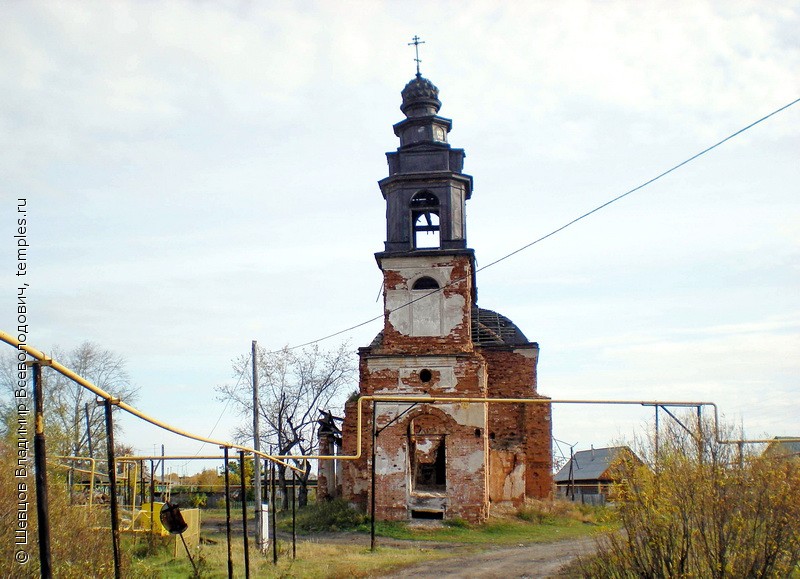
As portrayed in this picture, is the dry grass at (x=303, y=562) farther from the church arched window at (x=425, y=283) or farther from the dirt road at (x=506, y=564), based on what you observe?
the church arched window at (x=425, y=283)

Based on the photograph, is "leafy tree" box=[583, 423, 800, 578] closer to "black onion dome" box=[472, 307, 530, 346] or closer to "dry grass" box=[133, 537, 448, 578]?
"dry grass" box=[133, 537, 448, 578]

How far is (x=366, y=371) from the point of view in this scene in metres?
24.3

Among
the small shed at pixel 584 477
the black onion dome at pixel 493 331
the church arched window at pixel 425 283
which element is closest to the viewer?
the church arched window at pixel 425 283

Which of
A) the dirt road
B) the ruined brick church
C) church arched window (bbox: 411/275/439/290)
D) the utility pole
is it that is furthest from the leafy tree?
church arched window (bbox: 411/275/439/290)

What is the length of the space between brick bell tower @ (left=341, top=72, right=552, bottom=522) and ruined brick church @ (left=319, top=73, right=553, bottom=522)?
3cm

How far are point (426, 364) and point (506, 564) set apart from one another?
9.06m

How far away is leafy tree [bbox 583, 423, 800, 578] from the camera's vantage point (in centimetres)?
956

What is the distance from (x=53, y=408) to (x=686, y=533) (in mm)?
28880

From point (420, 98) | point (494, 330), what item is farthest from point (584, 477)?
point (420, 98)

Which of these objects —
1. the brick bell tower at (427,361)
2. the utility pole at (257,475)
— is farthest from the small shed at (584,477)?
the utility pole at (257,475)

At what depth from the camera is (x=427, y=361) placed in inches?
944

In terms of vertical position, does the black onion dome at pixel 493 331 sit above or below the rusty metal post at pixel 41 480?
above

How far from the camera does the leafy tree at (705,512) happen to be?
9562 millimetres

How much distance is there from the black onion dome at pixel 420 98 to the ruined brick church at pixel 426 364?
0.12 feet
